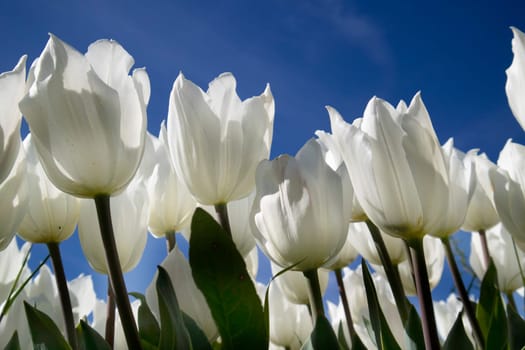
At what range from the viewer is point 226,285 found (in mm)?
793

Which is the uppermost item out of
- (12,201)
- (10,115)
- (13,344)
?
(10,115)

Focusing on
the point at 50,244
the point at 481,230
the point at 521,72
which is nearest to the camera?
the point at 521,72

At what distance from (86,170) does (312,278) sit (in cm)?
38

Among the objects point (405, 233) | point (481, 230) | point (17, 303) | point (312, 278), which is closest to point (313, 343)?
point (312, 278)

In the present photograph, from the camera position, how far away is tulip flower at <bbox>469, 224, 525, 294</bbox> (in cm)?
173

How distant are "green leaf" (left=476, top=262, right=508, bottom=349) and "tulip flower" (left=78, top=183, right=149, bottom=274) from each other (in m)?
0.65

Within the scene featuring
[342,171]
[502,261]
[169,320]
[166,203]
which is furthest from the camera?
[502,261]

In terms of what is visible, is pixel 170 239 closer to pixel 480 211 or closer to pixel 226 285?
pixel 226 285

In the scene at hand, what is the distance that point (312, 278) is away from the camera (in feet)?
3.02

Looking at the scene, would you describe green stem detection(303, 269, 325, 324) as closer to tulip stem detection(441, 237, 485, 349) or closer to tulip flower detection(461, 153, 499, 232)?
tulip stem detection(441, 237, 485, 349)

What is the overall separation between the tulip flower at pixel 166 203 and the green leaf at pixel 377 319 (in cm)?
45

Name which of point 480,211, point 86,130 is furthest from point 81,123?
point 480,211

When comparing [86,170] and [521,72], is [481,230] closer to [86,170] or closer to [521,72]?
[521,72]

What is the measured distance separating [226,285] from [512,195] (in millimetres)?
606
